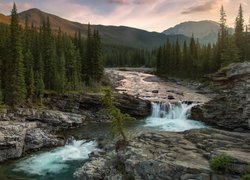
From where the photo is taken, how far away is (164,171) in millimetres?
25922

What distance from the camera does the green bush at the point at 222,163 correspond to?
24078 millimetres

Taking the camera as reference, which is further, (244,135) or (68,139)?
(68,139)

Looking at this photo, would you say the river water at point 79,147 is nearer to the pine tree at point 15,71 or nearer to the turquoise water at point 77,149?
the turquoise water at point 77,149

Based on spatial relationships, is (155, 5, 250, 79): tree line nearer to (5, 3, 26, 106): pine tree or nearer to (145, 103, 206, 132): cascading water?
(145, 103, 206, 132): cascading water

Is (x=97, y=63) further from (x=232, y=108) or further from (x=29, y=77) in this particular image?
(x=232, y=108)

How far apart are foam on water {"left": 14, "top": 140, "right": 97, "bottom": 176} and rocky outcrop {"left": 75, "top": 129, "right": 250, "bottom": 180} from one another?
7867 mm

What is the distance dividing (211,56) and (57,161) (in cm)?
8730

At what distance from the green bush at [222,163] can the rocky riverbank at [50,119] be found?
28416 mm

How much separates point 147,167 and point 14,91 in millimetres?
43198

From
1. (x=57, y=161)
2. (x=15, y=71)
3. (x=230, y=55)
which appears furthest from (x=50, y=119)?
(x=230, y=55)

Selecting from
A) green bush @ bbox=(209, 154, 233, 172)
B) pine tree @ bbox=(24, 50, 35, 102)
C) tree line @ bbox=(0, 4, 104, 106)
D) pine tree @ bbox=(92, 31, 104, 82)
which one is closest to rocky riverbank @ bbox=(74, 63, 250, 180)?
green bush @ bbox=(209, 154, 233, 172)

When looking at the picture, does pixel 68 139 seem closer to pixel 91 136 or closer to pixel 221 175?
pixel 91 136

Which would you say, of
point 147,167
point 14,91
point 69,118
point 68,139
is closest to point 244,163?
point 147,167

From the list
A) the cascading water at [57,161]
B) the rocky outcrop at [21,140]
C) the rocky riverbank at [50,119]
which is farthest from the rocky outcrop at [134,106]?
the rocky outcrop at [21,140]
